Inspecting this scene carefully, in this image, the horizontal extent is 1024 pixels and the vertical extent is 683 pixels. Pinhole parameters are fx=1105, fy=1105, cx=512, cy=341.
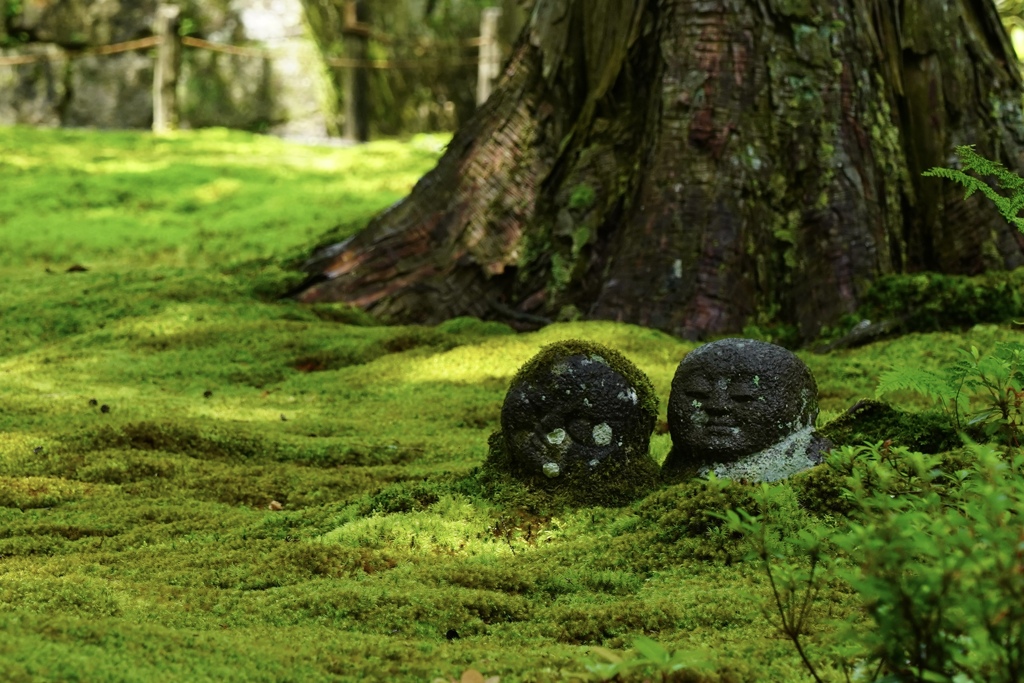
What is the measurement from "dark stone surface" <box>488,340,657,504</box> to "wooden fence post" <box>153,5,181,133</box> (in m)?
13.7

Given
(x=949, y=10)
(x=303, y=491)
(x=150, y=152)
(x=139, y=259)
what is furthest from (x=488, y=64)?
(x=303, y=491)

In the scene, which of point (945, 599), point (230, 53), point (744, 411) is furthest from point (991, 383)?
point (230, 53)

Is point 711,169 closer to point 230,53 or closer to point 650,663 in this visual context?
point 650,663

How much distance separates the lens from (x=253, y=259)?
9.26 m

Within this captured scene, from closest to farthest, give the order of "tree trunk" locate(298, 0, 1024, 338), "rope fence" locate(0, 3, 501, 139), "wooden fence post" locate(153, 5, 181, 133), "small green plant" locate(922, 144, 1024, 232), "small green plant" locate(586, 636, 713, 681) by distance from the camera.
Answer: "small green plant" locate(586, 636, 713, 681)
"small green plant" locate(922, 144, 1024, 232)
"tree trunk" locate(298, 0, 1024, 338)
"wooden fence post" locate(153, 5, 181, 133)
"rope fence" locate(0, 3, 501, 139)

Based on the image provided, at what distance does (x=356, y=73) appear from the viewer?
1645 cm

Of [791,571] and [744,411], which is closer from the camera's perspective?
[791,571]

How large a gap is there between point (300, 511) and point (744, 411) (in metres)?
1.74

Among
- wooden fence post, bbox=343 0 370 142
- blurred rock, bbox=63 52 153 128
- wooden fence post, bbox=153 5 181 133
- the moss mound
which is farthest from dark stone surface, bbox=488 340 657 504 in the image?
blurred rock, bbox=63 52 153 128

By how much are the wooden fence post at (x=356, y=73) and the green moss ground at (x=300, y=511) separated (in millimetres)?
7747

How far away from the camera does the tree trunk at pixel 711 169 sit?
23.0ft

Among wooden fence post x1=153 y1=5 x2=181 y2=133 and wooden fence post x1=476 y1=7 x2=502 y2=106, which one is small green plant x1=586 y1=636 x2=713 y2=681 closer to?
wooden fence post x1=153 y1=5 x2=181 y2=133

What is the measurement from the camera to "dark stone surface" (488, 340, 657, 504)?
4082 millimetres

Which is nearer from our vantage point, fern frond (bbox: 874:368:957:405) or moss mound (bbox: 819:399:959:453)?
fern frond (bbox: 874:368:957:405)
